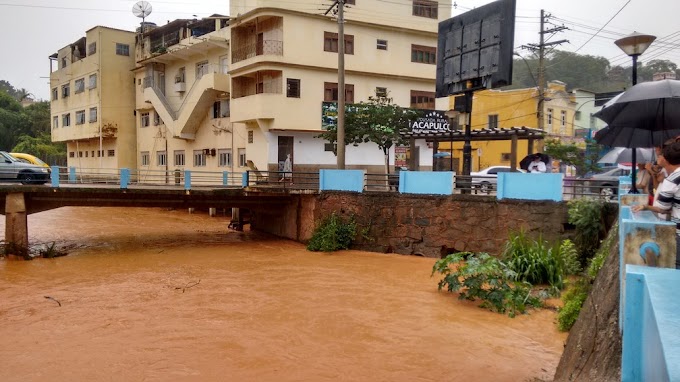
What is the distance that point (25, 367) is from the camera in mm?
8117

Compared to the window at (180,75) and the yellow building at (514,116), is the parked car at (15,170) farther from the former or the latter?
the yellow building at (514,116)

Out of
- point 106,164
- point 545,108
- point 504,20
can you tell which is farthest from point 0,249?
point 545,108

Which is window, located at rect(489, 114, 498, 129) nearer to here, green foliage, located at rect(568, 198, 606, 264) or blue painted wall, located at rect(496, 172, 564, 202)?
blue painted wall, located at rect(496, 172, 564, 202)

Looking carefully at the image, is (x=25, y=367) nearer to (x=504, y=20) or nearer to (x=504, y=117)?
(x=504, y=20)

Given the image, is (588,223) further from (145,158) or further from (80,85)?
(80,85)

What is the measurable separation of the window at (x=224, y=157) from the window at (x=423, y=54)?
12617 mm

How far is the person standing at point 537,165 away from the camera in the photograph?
17.2 meters

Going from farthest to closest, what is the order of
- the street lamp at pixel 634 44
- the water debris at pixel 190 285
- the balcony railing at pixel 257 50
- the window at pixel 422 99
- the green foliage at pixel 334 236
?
the window at pixel 422 99 < the balcony railing at pixel 257 50 < the green foliage at pixel 334 236 < the water debris at pixel 190 285 < the street lamp at pixel 634 44

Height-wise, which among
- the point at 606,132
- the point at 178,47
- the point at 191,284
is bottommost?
the point at 191,284

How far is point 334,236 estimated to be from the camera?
1898 centimetres

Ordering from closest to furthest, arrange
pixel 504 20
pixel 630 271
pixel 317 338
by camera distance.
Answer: pixel 630 271
pixel 317 338
pixel 504 20

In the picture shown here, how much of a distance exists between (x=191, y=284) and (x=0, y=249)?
9.27m

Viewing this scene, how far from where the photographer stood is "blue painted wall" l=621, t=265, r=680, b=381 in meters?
1.64

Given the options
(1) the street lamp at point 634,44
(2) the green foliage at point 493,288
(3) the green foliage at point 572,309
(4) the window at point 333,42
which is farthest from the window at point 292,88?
(1) the street lamp at point 634,44
